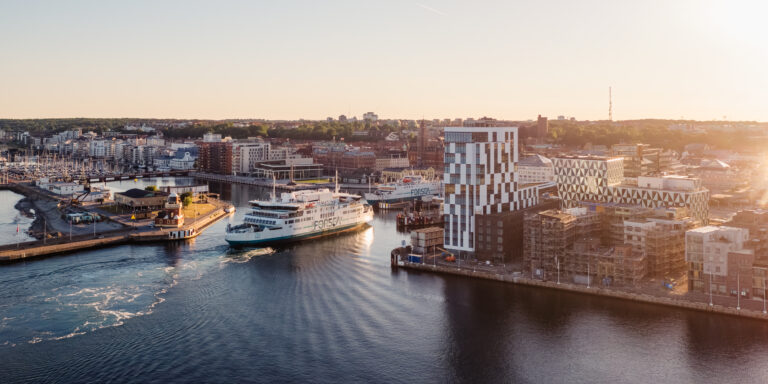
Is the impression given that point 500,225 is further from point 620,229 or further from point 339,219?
point 339,219

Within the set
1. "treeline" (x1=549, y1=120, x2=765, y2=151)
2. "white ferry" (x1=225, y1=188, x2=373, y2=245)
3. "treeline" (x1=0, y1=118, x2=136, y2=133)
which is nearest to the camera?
"white ferry" (x1=225, y1=188, x2=373, y2=245)

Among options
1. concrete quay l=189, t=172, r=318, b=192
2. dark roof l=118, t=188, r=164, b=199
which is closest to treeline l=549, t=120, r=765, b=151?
concrete quay l=189, t=172, r=318, b=192

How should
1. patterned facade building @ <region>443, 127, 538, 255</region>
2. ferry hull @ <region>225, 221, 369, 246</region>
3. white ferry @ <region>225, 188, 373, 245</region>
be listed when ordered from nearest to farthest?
patterned facade building @ <region>443, 127, 538, 255</region> < ferry hull @ <region>225, 221, 369, 246</region> < white ferry @ <region>225, 188, 373, 245</region>

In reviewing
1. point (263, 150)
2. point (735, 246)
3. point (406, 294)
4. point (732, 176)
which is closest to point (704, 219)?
point (735, 246)

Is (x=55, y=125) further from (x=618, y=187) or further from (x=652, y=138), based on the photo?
(x=618, y=187)

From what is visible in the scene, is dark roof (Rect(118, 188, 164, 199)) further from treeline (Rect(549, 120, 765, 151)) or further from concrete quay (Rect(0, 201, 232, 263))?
treeline (Rect(549, 120, 765, 151))
